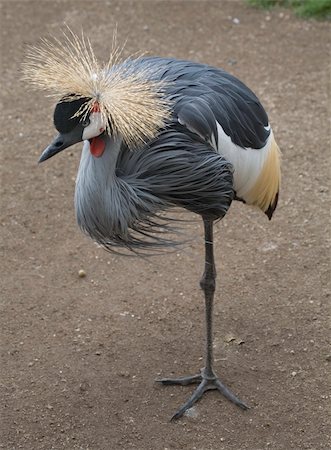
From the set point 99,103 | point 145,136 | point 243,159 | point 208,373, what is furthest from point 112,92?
Answer: point 208,373

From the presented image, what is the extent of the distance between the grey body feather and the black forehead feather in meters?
0.10

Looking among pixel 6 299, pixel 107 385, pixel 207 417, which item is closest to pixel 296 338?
pixel 207 417

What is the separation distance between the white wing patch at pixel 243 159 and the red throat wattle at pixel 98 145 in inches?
13.3

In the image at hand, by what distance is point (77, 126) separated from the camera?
83.6 inches

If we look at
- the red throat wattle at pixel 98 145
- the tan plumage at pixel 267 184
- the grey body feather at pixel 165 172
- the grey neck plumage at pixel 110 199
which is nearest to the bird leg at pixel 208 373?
the tan plumage at pixel 267 184

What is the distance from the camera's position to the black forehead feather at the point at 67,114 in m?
2.09

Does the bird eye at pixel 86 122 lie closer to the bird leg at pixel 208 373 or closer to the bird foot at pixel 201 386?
the bird leg at pixel 208 373

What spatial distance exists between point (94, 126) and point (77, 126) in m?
0.05

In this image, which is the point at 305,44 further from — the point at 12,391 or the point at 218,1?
the point at 12,391

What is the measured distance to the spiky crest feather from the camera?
2078 millimetres

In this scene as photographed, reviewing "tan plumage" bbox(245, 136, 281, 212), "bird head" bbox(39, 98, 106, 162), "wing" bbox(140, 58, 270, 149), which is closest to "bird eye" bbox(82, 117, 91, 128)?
"bird head" bbox(39, 98, 106, 162)

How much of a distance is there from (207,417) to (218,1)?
3049 mm

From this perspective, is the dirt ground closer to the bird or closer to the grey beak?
the bird

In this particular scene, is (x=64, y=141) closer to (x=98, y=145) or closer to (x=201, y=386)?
(x=98, y=145)
